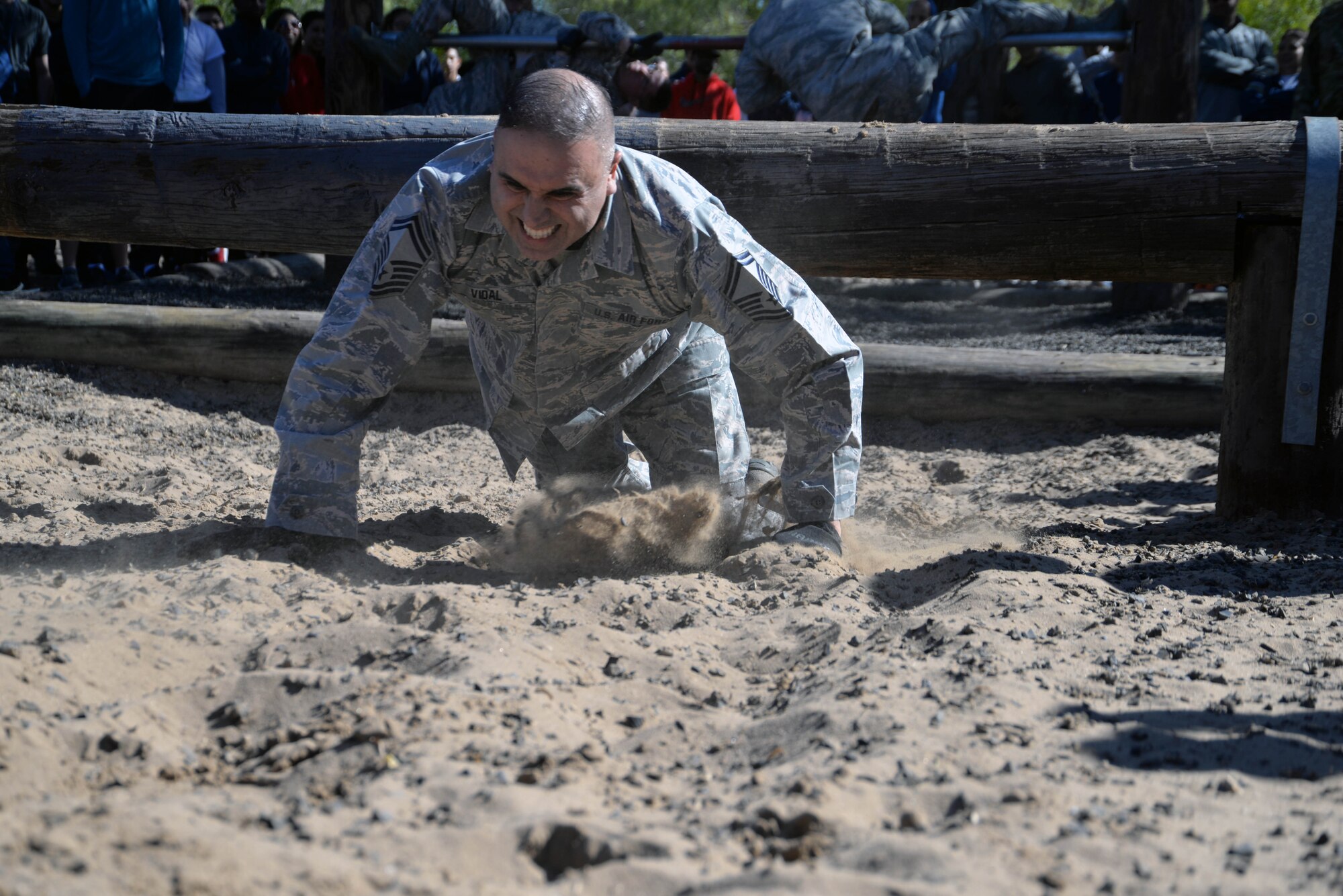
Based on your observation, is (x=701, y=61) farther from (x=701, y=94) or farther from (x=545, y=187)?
(x=545, y=187)

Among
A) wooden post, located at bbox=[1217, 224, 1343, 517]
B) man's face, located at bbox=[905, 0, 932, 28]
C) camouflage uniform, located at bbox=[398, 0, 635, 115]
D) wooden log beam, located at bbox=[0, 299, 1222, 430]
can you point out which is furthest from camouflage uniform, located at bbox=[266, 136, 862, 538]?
man's face, located at bbox=[905, 0, 932, 28]

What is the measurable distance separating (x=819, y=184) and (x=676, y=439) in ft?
3.07

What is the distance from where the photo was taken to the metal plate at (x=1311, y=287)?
3.41 meters

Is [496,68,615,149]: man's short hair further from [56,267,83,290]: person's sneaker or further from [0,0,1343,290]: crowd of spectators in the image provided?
[56,267,83,290]: person's sneaker

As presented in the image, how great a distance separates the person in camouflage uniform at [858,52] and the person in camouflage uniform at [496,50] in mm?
904

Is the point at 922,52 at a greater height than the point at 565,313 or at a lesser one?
greater

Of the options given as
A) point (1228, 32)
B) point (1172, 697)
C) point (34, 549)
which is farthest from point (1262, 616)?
point (1228, 32)

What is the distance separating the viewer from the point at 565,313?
3279 millimetres

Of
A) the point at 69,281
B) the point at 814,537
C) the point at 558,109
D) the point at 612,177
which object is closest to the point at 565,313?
the point at 612,177

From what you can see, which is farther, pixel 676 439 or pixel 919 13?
pixel 919 13

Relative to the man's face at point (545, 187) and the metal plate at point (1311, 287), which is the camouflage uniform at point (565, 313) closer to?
the man's face at point (545, 187)

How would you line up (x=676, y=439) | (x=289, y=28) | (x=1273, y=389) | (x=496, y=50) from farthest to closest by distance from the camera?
(x=289, y=28) < (x=496, y=50) < (x=676, y=439) < (x=1273, y=389)

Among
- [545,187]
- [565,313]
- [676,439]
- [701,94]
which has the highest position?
[701,94]

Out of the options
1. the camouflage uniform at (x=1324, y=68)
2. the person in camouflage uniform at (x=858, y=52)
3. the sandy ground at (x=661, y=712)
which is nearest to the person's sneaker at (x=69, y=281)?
the sandy ground at (x=661, y=712)
